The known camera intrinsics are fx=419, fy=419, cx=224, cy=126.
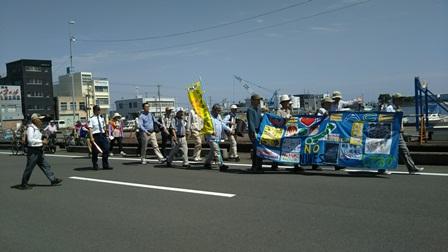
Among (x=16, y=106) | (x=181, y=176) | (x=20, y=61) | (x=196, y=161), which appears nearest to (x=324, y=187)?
(x=181, y=176)

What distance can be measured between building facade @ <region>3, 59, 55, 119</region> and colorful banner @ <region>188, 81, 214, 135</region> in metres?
88.1

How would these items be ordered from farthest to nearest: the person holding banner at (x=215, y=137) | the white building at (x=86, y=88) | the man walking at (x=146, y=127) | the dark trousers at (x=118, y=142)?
the white building at (x=86, y=88) < the dark trousers at (x=118, y=142) < the man walking at (x=146, y=127) < the person holding banner at (x=215, y=137)

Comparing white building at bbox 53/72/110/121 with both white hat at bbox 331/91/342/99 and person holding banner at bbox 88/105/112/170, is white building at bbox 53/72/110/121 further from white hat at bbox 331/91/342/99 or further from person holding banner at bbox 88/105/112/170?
white hat at bbox 331/91/342/99

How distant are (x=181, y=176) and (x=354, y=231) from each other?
583 cm

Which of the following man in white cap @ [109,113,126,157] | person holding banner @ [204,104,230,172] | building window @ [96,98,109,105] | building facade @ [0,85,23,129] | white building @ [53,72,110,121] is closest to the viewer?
person holding banner @ [204,104,230,172]

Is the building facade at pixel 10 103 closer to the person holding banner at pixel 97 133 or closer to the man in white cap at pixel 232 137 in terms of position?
the person holding banner at pixel 97 133

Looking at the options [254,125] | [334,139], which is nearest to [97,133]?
[254,125]

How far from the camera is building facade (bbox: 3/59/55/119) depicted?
3693 inches

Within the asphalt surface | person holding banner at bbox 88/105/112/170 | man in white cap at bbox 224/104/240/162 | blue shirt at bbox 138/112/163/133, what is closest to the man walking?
blue shirt at bbox 138/112/163/133

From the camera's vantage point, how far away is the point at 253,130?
412 inches

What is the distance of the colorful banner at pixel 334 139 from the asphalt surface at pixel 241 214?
389mm

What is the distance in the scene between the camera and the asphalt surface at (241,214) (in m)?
5.07

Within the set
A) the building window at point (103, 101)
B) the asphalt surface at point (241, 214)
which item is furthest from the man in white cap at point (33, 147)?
the building window at point (103, 101)

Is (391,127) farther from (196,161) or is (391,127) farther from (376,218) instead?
(196,161)
